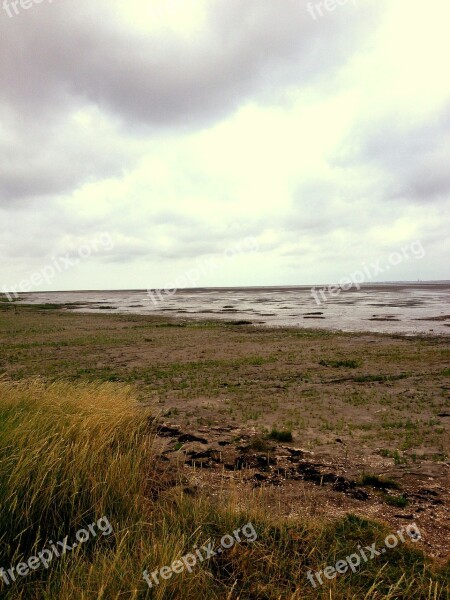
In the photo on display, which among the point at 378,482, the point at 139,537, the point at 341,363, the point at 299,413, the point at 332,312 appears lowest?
the point at 332,312

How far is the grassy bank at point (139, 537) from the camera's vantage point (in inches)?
153

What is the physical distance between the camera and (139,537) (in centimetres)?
462

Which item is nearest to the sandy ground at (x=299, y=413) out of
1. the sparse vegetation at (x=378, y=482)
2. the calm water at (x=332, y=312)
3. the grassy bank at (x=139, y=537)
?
the sparse vegetation at (x=378, y=482)

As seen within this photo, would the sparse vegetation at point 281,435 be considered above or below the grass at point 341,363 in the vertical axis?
above

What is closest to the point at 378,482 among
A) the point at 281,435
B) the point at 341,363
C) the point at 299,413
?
the point at 281,435

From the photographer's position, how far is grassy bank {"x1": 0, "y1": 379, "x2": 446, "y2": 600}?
388cm

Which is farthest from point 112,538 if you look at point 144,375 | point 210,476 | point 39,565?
point 144,375

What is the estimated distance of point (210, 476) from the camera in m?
7.10

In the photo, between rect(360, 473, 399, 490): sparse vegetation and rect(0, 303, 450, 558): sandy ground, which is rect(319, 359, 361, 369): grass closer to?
rect(0, 303, 450, 558): sandy ground

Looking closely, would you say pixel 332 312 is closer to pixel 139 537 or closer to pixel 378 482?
pixel 378 482

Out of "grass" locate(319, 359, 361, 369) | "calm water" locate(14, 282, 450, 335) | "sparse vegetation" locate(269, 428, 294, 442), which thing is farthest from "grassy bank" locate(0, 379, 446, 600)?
"calm water" locate(14, 282, 450, 335)

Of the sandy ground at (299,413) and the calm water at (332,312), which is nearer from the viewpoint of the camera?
the sandy ground at (299,413)

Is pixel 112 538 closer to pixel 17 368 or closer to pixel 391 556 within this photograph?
pixel 391 556

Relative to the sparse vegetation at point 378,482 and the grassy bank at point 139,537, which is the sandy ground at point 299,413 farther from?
the grassy bank at point 139,537
